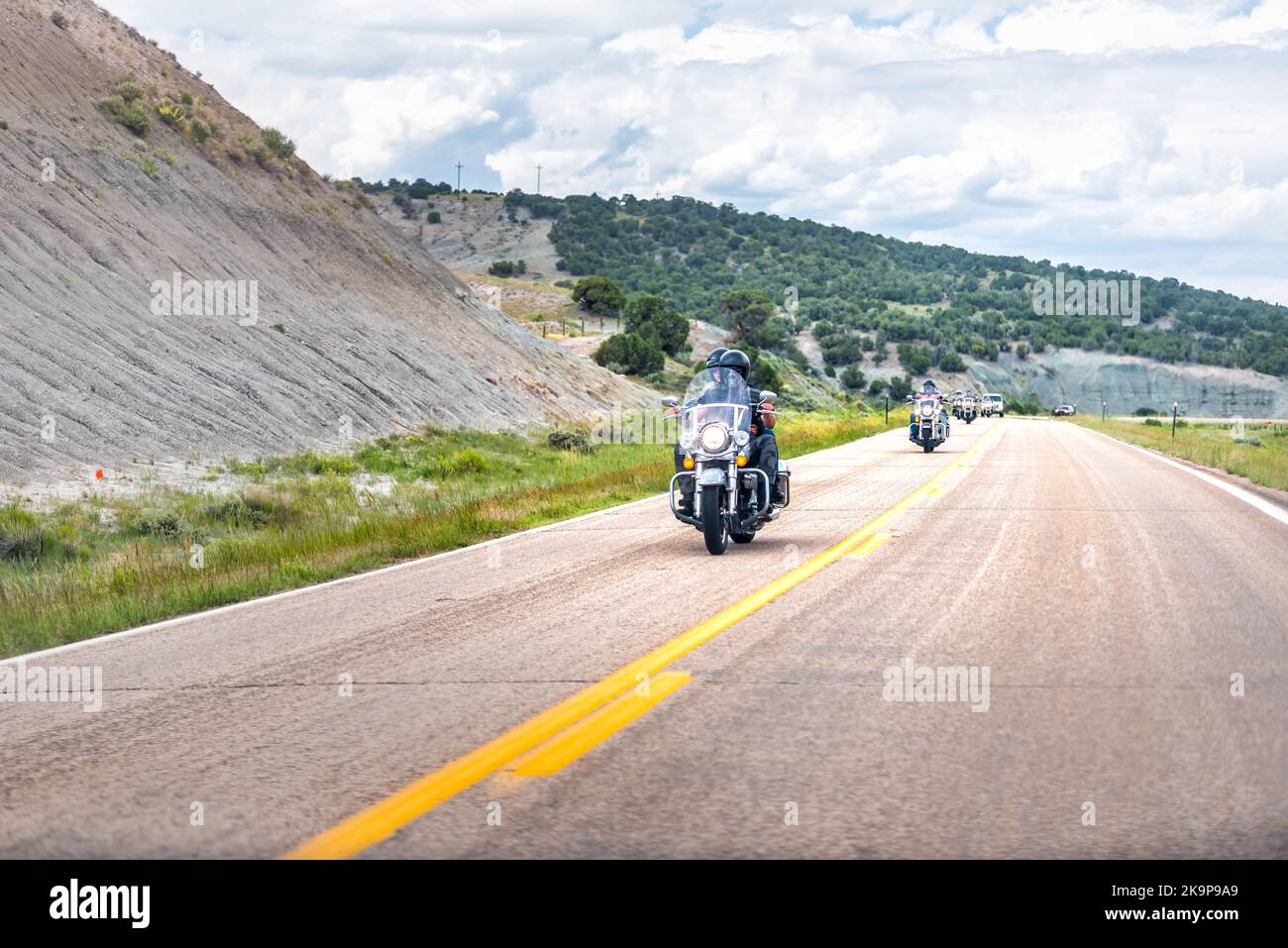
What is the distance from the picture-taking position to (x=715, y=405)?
14383 millimetres

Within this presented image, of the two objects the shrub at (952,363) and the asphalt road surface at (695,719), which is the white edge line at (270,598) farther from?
the shrub at (952,363)

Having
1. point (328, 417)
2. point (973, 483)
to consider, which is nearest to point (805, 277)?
point (328, 417)

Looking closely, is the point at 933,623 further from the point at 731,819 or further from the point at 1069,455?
the point at 1069,455

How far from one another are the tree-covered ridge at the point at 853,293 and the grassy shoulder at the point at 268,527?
87777 millimetres

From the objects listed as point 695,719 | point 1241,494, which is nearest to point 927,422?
point 1241,494

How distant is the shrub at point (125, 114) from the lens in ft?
134

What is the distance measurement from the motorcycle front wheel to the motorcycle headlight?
449 millimetres

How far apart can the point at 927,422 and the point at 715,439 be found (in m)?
22.7

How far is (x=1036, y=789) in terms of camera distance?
555cm

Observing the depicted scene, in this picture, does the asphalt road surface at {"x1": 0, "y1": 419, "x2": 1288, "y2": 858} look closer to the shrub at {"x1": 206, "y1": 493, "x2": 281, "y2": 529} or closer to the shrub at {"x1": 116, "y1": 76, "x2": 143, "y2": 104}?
the shrub at {"x1": 206, "y1": 493, "x2": 281, "y2": 529}
